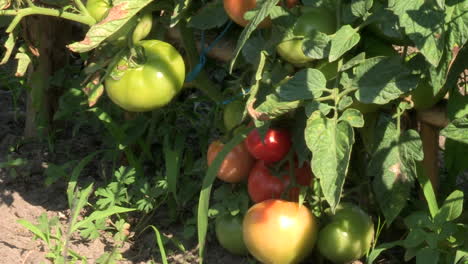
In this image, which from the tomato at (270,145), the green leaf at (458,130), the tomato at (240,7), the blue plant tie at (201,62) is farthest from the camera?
the blue plant tie at (201,62)

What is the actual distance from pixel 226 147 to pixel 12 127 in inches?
49.2

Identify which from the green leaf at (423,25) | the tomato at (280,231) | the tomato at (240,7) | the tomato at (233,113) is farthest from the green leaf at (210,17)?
the green leaf at (423,25)

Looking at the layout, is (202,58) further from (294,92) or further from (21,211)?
(21,211)

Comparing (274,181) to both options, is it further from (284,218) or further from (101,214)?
(101,214)

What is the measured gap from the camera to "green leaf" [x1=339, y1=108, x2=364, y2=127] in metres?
1.57

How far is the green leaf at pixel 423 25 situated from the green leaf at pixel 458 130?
0.17 m

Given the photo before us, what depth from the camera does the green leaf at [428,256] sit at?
1.67 metres

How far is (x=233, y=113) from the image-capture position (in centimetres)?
196

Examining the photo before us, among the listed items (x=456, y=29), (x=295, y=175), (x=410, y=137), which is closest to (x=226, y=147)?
Result: (x=295, y=175)

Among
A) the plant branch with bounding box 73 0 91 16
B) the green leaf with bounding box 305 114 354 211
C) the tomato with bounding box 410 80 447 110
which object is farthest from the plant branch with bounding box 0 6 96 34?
the tomato with bounding box 410 80 447 110

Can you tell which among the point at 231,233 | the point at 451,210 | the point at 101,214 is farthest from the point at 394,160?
the point at 101,214

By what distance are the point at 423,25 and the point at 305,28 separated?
299mm

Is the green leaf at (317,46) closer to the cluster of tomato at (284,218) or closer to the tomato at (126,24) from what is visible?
the cluster of tomato at (284,218)

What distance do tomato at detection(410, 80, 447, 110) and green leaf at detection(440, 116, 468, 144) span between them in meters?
0.18
